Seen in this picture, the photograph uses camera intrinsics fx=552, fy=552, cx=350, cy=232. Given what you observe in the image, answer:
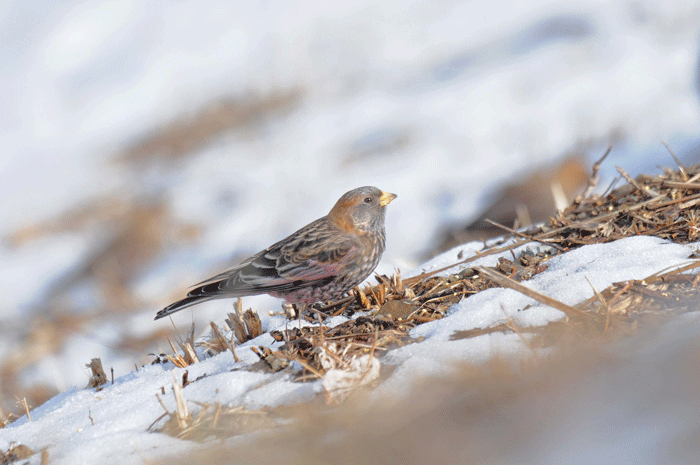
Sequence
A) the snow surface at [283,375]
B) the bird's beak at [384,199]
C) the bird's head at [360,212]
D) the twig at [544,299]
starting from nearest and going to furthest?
the snow surface at [283,375]
the twig at [544,299]
the bird's head at [360,212]
the bird's beak at [384,199]

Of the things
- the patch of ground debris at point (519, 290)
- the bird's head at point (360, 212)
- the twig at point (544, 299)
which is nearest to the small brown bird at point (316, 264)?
the bird's head at point (360, 212)

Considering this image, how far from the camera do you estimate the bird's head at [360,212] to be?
12.5 ft

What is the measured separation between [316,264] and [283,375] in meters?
1.27

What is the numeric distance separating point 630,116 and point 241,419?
238 inches

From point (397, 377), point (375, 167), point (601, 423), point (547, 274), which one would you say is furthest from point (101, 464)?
point (375, 167)

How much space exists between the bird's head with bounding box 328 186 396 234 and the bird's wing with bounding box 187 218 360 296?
0.39 ft

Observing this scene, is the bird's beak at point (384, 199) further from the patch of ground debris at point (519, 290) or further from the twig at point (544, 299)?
the twig at point (544, 299)

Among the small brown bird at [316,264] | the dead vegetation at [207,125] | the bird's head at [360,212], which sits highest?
the dead vegetation at [207,125]

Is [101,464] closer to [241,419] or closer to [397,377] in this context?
[241,419]

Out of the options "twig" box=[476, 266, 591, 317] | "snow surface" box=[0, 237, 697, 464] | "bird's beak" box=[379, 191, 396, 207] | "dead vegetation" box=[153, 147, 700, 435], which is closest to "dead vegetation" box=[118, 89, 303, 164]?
"bird's beak" box=[379, 191, 396, 207]

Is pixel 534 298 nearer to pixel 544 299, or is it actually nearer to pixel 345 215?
pixel 544 299

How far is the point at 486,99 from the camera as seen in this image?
6.71 metres

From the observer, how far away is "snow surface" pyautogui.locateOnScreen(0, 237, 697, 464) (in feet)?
6.47

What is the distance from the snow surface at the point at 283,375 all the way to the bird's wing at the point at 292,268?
62cm
